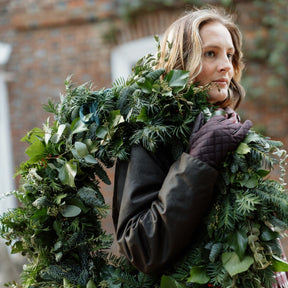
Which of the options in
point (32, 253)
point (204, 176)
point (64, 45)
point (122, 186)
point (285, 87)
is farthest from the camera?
point (64, 45)

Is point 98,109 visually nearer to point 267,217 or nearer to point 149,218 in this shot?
point 149,218

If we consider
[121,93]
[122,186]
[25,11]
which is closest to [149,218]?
[122,186]

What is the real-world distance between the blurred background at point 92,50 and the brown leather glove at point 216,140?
3.09 meters

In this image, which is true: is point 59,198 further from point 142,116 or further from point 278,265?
point 278,265

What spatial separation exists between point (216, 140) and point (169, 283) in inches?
19.2

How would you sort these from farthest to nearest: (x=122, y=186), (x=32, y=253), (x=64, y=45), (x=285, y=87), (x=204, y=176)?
(x=64, y=45), (x=285, y=87), (x=32, y=253), (x=122, y=186), (x=204, y=176)

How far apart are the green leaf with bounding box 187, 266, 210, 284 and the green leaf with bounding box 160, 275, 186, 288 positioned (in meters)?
0.05

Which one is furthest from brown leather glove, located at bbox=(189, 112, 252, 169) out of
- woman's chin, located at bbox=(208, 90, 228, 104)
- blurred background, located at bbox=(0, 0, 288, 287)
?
blurred background, located at bbox=(0, 0, 288, 287)

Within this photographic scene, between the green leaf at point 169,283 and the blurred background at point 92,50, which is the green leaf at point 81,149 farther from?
the blurred background at point 92,50

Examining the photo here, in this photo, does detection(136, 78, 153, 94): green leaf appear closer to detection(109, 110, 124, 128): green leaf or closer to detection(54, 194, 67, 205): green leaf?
detection(109, 110, 124, 128): green leaf

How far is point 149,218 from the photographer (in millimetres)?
1304

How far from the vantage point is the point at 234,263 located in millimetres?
1249

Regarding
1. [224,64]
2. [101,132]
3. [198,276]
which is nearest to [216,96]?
[224,64]

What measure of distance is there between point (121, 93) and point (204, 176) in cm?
49
